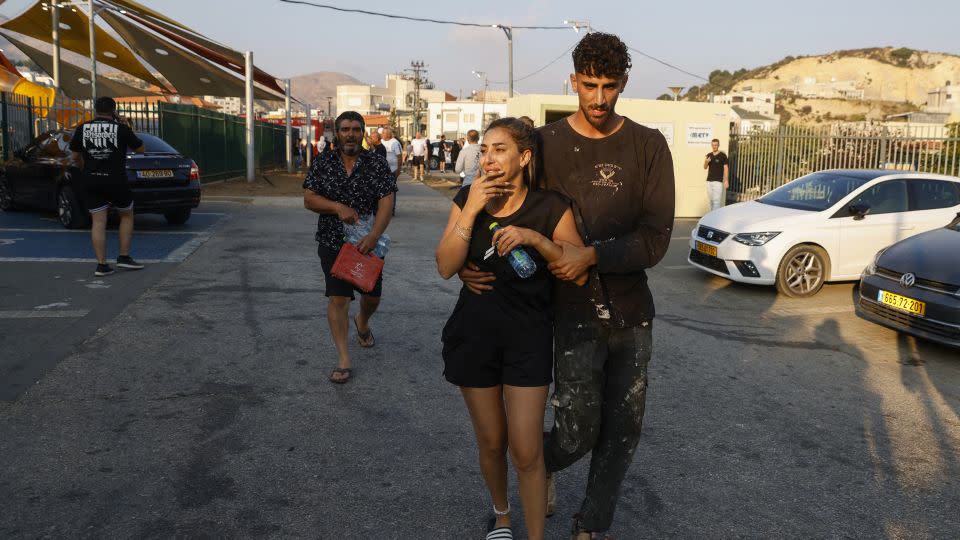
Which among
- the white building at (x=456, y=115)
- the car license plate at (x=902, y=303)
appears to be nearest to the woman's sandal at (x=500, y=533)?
the car license plate at (x=902, y=303)

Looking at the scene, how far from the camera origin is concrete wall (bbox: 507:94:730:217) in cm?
1784

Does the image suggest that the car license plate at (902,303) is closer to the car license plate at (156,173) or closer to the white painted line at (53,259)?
the white painted line at (53,259)

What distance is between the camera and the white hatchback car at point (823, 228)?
8969 mm

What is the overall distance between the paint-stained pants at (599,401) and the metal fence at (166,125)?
1694 cm

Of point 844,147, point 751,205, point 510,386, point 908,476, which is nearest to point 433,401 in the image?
point 510,386

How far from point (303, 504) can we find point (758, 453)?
2.38 m

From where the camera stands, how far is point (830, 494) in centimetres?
377

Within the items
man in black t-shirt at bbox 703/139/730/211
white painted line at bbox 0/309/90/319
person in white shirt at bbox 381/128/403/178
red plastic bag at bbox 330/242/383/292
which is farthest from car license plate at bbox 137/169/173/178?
man in black t-shirt at bbox 703/139/730/211

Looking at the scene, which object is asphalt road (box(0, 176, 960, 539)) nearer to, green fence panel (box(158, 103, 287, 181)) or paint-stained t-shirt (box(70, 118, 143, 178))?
paint-stained t-shirt (box(70, 118, 143, 178))

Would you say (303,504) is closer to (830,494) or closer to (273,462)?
(273,462)

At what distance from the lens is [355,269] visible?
5.07 meters

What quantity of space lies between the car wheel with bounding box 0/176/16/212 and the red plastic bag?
38.8 ft

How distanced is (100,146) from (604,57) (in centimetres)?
728

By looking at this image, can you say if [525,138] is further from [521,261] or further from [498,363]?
[498,363]
